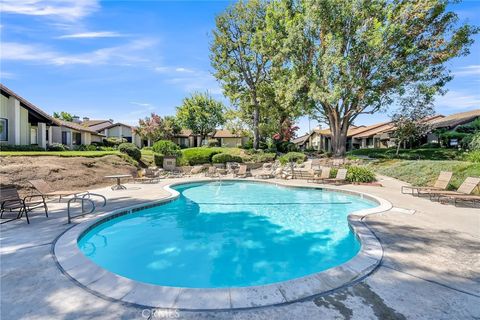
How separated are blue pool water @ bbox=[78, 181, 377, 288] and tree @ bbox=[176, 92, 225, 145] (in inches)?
1349

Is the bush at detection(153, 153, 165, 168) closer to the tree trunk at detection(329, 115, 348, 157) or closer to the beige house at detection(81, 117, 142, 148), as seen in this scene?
the tree trunk at detection(329, 115, 348, 157)

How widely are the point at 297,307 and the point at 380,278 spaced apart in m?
1.60

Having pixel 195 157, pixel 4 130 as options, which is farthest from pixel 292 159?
pixel 4 130

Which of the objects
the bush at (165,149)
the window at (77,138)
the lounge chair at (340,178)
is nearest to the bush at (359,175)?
the lounge chair at (340,178)

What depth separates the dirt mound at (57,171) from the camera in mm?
11262

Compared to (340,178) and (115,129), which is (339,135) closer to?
(340,178)

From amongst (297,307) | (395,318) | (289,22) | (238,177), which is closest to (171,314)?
(297,307)

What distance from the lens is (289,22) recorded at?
22.5 metres

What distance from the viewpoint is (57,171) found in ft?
42.9

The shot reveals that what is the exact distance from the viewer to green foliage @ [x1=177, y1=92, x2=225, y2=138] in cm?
4375

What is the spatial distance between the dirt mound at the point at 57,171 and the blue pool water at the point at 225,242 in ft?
20.1

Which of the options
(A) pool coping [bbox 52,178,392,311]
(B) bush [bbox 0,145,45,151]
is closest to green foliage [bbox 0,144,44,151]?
(B) bush [bbox 0,145,45,151]

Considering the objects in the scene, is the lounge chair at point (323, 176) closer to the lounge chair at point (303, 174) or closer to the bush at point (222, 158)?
the lounge chair at point (303, 174)

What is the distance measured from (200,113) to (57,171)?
32.0 metres
